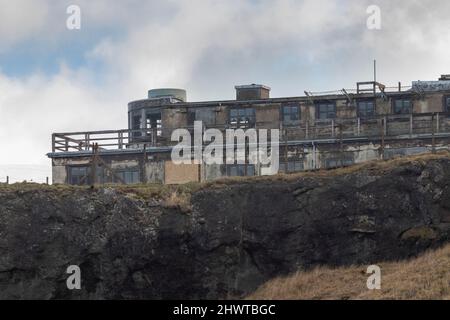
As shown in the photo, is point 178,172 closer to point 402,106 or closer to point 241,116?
point 241,116

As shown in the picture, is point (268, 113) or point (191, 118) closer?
point (268, 113)

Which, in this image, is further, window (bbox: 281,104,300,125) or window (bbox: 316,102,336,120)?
window (bbox: 281,104,300,125)

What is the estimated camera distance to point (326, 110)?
5272 centimetres

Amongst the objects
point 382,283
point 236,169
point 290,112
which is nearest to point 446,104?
point 290,112

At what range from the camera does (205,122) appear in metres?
53.7

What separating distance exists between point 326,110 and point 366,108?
7.45 ft

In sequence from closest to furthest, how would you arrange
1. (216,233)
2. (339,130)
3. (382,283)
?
1. (382,283)
2. (216,233)
3. (339,130)

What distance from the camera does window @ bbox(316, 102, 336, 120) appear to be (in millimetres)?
52531

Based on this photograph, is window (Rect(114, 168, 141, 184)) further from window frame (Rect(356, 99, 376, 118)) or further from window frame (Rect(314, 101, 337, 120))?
window frame (Rect(356, 99, 376, 118))

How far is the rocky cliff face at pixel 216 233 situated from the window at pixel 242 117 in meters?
19.1

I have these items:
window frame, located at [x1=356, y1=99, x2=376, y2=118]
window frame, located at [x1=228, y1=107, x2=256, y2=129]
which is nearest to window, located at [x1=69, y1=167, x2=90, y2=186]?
window frame, located at [x1=228, y1=107, x2=256, y2=129]
